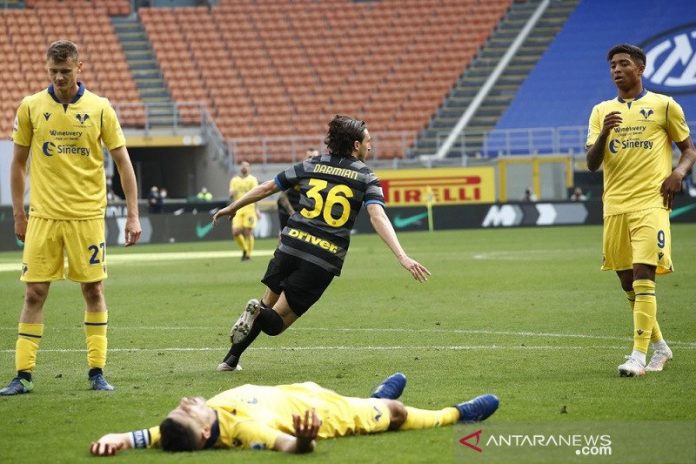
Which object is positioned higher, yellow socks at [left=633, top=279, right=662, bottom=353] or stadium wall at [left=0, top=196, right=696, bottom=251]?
yellow socks at [left=633, top=279, right=662, bottom=353]

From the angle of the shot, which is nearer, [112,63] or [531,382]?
[531,382]

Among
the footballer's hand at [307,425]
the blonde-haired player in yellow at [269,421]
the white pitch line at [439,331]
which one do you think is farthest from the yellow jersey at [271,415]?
the white pitch line at [439,331]

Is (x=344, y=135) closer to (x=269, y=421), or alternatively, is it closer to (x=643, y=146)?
(x=643, y=146)

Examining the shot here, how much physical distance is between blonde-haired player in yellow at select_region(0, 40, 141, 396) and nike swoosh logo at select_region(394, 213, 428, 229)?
3169 cm

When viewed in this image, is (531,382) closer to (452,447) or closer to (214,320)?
(452,447)

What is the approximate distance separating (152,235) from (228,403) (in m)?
31.3

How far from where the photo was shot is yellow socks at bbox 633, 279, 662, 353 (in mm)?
9445

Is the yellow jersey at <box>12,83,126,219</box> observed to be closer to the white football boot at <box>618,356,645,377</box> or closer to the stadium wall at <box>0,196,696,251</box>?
the white football boot at <box>618,356,645,377</box>

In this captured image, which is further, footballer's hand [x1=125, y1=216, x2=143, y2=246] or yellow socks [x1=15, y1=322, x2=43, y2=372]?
footballer's hand [x1=125, y1=216, x2=143, y2=246]

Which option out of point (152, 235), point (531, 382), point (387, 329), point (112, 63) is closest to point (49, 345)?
point (387, 329)

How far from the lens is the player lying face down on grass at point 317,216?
9.28 metres

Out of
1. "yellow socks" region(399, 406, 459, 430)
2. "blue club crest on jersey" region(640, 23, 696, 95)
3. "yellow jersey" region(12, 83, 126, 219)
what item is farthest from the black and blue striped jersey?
"blue club crest on jersey" region(640, 23, 696, 95)

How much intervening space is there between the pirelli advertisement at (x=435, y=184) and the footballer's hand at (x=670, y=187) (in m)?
32.0

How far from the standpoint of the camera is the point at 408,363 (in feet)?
33.3
